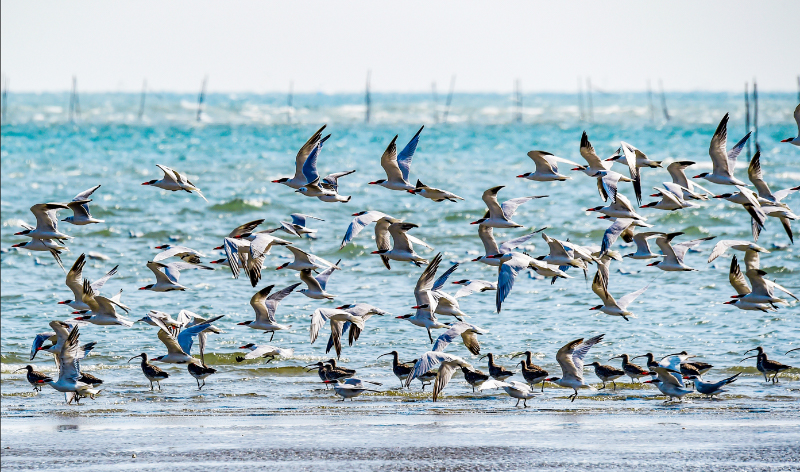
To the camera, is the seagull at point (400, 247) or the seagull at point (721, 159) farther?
the seagull at point (400, 247)

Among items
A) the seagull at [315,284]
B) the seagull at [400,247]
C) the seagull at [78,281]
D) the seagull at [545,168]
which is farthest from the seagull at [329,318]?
the seagull at [545,168]

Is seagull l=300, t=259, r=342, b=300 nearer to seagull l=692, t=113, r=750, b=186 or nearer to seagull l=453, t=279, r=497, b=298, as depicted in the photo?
seagull l=453, t=279, r=497, b=298

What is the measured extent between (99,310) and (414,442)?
19.4 feet

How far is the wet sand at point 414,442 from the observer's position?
931 centimetres

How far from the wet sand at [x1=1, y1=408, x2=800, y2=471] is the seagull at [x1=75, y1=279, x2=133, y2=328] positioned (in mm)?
2359

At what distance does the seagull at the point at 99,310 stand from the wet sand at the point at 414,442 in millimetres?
2359

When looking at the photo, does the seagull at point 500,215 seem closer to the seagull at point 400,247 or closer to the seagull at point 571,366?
the seagull at point 400,247

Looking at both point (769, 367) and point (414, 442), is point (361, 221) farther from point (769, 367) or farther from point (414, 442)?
point (769, 367)

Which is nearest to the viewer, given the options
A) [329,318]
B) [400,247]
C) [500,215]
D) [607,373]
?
[329,318]

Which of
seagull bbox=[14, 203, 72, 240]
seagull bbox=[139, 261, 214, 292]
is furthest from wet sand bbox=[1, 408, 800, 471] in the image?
seagull bbox=[14, 203, 72, 240]

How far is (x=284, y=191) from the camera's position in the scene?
33.0m

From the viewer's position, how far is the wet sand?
9312 millimetres

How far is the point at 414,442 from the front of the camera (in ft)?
33.3

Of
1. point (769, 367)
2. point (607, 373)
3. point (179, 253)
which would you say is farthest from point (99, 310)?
point (769, 367)
